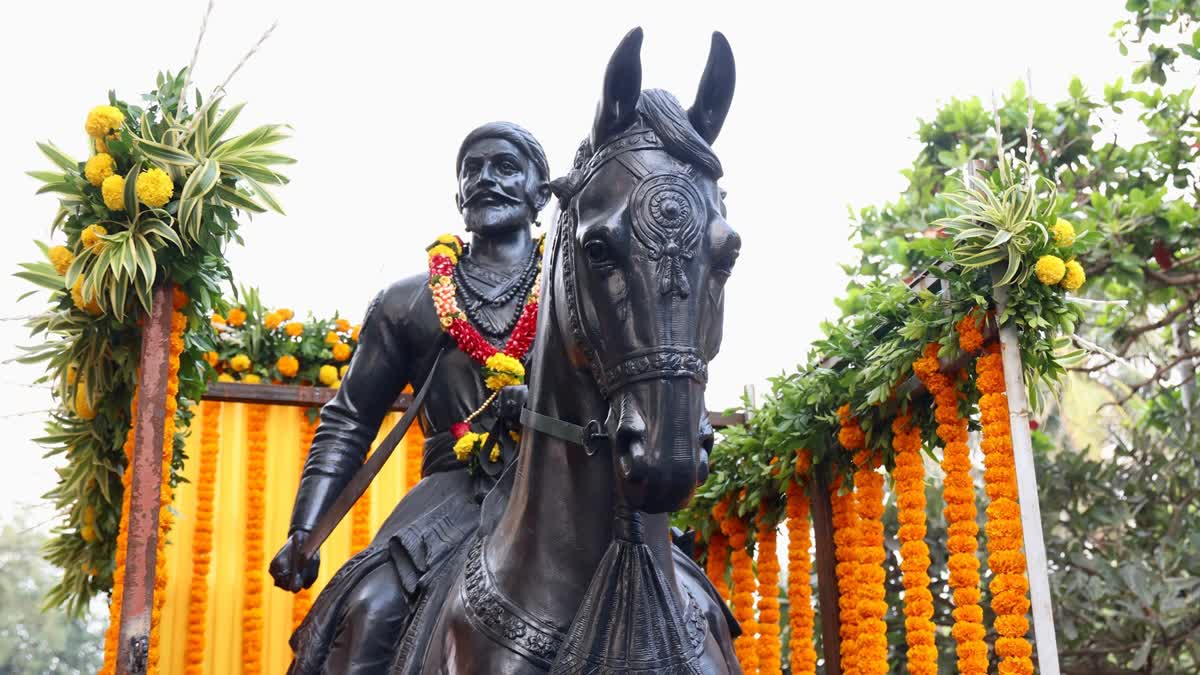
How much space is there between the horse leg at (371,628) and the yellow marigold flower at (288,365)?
15.0ft

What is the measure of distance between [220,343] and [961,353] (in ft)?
16.6

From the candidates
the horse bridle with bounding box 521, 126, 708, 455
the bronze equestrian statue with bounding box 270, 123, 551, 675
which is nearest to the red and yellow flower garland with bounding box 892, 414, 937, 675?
the bronze equestrian statue with bounding box 270, 123, 551, 675

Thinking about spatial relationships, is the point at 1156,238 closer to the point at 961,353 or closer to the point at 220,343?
the point at 961,353

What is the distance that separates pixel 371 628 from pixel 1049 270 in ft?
9.06

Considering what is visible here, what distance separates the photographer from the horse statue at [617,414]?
229 cm

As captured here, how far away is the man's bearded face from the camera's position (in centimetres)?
414

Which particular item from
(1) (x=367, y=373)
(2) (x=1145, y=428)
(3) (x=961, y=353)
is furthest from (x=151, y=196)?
(2) (x=1145, y=428)

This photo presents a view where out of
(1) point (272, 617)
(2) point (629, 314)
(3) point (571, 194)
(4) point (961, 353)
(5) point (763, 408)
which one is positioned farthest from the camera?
(1) point (272, 617)

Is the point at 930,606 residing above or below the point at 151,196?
below

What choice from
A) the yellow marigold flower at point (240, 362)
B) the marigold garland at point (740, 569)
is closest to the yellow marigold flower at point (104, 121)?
the yellow marigold flower at point (240, 362)

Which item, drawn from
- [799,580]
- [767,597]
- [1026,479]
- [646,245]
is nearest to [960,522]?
[1026,479]

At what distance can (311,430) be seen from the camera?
796cm

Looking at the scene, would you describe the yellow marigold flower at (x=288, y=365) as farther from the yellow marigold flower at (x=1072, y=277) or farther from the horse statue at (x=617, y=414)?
the horse statue at (x=617, y=414)

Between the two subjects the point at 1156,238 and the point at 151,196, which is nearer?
the point at 151,196
